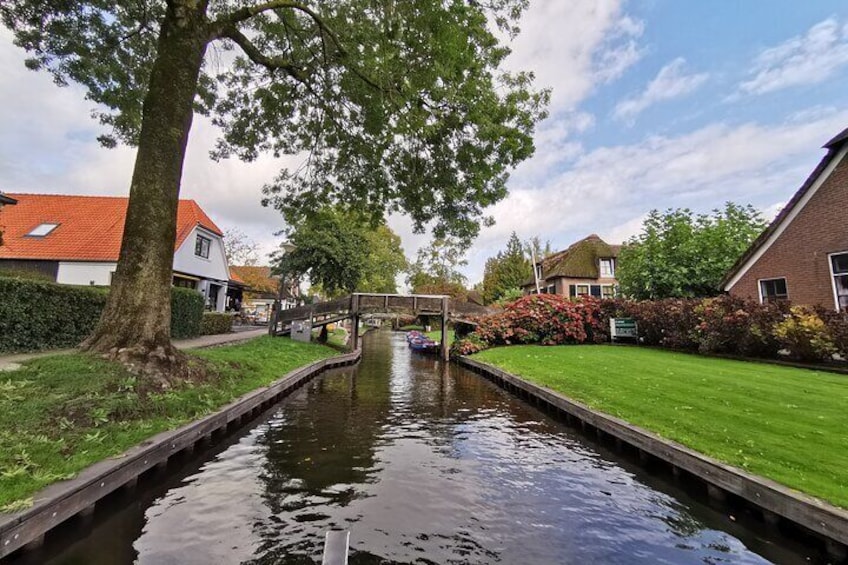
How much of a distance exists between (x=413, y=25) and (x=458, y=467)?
8.27 meters

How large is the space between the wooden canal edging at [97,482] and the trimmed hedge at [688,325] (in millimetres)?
15747

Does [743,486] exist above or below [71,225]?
below

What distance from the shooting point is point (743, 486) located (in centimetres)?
502

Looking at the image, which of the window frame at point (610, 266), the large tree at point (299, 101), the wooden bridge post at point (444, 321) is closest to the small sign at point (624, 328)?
the wooden bridge post at point (444, 321)

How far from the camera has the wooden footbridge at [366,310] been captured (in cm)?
2417

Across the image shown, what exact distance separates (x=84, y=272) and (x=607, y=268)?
138 ft

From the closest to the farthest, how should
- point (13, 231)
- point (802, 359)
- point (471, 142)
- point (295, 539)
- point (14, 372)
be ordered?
point (295, 539) < point (14, 372) < point (471, 142) < point (802, 359) < point (13, 231)

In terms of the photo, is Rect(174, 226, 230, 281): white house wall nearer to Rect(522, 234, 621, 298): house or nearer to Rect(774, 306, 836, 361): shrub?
Rect(774, 306, 836, 361): shrub

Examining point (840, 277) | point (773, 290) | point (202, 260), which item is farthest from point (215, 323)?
point (840, 277)

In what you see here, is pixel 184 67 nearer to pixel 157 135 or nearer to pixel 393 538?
pixel 157 135

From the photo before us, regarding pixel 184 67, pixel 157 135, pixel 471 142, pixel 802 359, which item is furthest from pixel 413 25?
pixel 802 359

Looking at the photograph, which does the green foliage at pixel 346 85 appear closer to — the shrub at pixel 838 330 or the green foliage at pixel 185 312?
the green foliage at pixel 185 312

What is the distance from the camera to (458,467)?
684 centimetres

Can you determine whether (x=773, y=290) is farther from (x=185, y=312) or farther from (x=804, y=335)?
(x=185, y=312)
